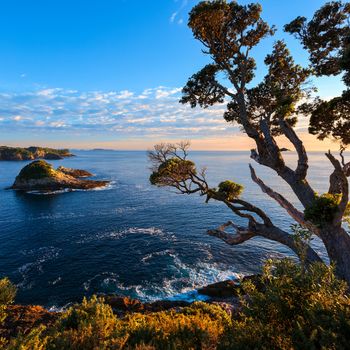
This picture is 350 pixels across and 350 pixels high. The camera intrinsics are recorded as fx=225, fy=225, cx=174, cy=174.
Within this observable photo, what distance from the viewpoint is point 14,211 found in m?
54.8

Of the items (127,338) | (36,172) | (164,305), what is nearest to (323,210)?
(127,338)

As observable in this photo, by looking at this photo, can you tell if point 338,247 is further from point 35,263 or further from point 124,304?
point 35,263

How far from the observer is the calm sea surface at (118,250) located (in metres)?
26.4

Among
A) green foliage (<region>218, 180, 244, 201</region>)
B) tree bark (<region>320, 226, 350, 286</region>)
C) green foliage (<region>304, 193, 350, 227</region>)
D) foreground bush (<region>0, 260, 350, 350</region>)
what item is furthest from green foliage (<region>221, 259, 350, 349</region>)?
green foliage (<region>218, 180, 244, 201</region>)

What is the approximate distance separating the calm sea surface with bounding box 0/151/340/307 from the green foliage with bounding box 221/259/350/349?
19.7 m

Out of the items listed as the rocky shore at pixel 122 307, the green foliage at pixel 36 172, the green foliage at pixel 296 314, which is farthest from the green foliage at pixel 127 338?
the green foliage at pixel 36 172

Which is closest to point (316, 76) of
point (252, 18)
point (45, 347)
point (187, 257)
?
point (252, 18)

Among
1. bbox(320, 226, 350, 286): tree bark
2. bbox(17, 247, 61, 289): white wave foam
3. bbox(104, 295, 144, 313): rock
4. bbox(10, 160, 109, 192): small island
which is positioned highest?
bbox(320, 226, 350, 286): tree bark

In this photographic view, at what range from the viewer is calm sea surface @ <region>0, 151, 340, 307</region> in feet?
86.6

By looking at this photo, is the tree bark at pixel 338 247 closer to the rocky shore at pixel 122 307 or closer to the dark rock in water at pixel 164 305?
the rocky shore at pixel 122 307

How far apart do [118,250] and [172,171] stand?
21.8 m

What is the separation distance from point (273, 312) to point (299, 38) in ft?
59.2

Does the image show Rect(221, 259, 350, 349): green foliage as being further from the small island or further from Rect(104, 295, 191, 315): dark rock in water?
the small island

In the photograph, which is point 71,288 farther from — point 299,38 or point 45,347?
point 299,38
